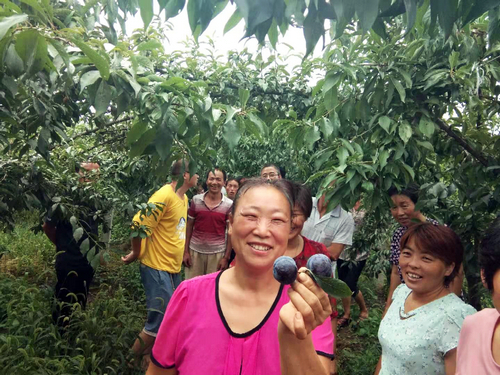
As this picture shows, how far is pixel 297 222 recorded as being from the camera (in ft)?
7.07

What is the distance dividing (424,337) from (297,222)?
815mm

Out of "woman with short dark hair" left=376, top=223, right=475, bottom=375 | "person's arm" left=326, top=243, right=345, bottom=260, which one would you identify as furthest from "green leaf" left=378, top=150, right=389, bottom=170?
"person's arm" left=326, top=243, right=345, bottom=260

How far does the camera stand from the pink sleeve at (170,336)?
1.16m

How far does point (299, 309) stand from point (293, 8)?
2.15ft

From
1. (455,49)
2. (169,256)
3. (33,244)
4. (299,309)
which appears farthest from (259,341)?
(33,244)

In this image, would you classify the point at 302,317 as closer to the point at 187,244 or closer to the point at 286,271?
→ the point at 286,271

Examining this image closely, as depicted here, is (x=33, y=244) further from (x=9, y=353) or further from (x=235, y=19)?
(x=235, y=19)

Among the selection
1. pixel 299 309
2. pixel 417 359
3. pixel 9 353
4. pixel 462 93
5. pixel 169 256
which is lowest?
pixel 9 353

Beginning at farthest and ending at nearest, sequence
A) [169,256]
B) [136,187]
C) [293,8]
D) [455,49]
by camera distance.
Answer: [136,187] < [169,256] < [455,49] < [293,8]

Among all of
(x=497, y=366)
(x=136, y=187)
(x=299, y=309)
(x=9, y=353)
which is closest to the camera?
(x=299, y=309)

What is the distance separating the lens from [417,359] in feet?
5.18

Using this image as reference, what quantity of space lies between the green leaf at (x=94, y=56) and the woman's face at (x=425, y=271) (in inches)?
56.5

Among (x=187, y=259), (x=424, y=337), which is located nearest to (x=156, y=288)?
(x=187, y=259)

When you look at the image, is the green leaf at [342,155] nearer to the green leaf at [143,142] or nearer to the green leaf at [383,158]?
the green leaf at [383,158]
